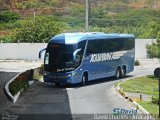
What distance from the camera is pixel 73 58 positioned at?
29172mm

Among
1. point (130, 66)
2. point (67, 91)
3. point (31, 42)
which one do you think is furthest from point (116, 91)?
point (31, 42)

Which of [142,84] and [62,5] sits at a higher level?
[62,5]

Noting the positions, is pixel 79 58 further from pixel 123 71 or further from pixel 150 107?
pixel 150 107

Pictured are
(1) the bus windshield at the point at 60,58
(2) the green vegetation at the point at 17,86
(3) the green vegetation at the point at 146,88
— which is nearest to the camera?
(3) the green vegetation at the point at 146,88

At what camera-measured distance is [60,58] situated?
2936 cm

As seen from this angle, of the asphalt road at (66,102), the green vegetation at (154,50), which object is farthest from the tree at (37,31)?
the asphalt road at (66,102)

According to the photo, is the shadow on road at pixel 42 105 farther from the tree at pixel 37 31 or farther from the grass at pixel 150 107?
the tree at pixel 37 31

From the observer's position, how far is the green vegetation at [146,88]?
19.8m

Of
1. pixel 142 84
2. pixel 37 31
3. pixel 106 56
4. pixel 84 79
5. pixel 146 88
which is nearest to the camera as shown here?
pixel 84 79

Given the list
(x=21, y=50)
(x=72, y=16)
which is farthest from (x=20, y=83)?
(x=72, y=16)

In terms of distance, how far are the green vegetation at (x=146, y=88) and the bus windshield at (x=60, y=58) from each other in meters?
3.83

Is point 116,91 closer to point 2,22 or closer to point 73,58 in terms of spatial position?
point 73,58

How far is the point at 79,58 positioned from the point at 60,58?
1297 mm

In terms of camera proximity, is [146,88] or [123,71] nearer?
[146,88]
